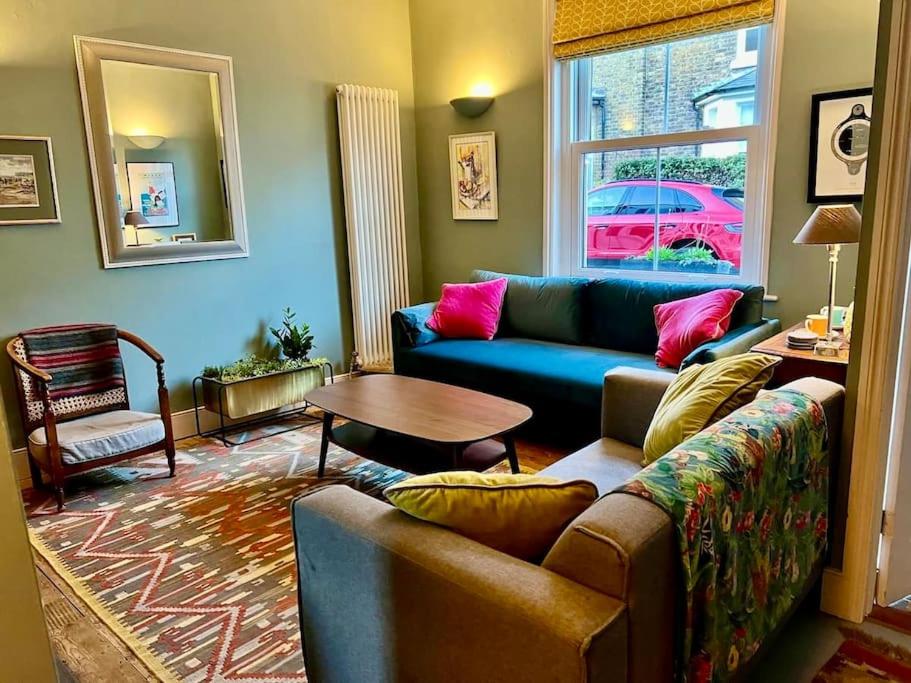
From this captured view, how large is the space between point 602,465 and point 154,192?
300cm

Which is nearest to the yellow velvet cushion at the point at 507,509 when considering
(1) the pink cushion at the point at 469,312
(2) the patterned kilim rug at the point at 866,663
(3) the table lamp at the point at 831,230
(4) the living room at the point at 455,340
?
(4) the living room at the point at 455,340

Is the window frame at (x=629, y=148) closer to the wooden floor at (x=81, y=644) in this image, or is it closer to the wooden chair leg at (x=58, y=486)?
the wooden chair leg at (x=58, y=486)

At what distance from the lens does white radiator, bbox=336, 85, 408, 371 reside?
185 inches

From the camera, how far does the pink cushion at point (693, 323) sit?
10.9 feet

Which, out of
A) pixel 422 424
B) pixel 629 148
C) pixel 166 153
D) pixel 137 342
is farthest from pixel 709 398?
pixel 166 153

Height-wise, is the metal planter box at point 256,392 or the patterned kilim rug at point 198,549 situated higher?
the metal planter box at point 256,392

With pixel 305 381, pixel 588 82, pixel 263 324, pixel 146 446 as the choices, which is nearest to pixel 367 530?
pixel 146 446

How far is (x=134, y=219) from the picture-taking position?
3773 mm

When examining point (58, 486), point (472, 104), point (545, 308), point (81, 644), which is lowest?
point (81, 644)

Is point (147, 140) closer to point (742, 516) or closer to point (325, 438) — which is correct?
point (325, 438)

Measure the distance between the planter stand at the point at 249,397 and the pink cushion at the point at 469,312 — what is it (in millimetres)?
844

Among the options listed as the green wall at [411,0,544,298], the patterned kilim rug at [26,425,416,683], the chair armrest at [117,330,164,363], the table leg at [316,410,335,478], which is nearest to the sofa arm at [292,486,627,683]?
the patterned kilim rug at [26,425,416,683]

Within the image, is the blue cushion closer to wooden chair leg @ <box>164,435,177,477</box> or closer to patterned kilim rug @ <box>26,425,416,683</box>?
patterned kilim rug @ <box>26,425,416,683</box>

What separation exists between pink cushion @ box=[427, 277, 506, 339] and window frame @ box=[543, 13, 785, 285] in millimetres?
481
